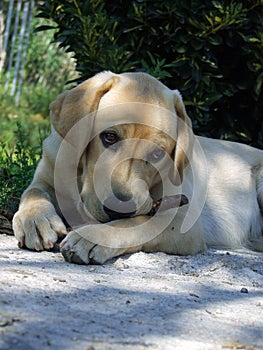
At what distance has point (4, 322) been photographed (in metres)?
2.47

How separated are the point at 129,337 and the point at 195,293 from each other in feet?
3.00

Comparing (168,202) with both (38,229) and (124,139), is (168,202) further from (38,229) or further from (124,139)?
(38,229)

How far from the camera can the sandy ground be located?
8.16 feet

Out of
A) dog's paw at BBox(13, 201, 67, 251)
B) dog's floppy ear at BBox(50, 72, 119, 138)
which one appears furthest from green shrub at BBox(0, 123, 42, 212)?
dog's floppy ear at BBox(50, 72, 119, 138)

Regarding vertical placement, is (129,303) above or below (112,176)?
below

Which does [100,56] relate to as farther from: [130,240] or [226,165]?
[130,240]

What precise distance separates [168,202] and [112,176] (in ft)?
2.05

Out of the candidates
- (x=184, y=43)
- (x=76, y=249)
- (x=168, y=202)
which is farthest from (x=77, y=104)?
(x=184, y=43)

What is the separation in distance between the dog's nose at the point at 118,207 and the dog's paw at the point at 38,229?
373 mm

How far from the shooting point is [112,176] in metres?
3.87

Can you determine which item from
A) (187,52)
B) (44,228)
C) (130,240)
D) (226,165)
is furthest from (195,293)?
(187,52)

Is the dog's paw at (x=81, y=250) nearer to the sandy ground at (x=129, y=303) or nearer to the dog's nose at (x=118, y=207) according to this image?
the sandy ground at (x=129, y=303)

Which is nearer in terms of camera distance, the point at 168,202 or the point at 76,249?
the point at 76,249

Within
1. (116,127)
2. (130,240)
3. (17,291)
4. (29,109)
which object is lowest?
(29,109)
